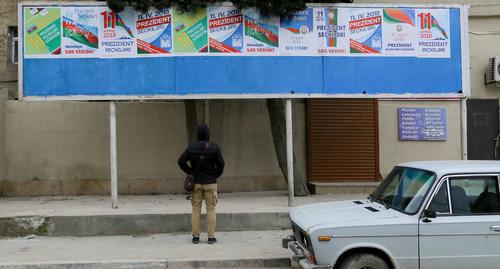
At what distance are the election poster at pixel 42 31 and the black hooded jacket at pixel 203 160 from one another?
339 cm

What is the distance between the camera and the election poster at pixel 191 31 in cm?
964

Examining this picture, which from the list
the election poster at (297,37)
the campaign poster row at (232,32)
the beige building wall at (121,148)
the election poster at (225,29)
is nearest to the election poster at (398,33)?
the campaign poster row at (232,32)

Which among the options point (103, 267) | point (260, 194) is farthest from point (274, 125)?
point (103, 267)

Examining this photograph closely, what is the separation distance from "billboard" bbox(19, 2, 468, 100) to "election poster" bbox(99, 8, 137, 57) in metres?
0.02

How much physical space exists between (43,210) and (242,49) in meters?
4.67

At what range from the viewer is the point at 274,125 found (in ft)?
37.9

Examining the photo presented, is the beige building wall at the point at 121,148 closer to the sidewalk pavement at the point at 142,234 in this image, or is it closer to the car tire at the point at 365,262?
the sidewalk pavement at the point at 142,234

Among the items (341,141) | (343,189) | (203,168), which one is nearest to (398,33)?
(341,141)

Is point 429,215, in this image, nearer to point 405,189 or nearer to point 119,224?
point 405,189

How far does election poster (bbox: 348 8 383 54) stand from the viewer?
988 cm

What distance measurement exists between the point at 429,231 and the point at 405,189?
0.69 m

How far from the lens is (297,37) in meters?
9.80

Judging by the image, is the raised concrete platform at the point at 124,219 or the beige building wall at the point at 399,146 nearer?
the raised concrete platform at the point at 124,219

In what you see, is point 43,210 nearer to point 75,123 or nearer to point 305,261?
point 75,123
